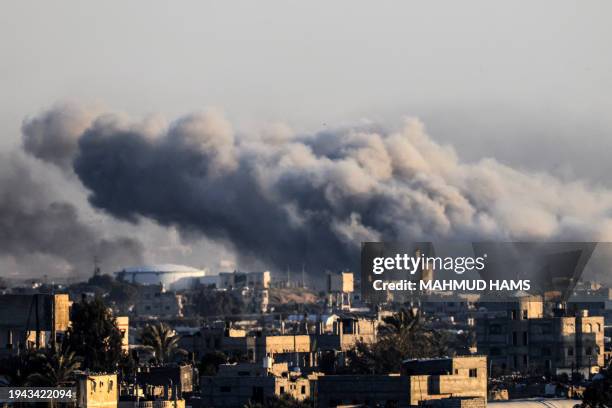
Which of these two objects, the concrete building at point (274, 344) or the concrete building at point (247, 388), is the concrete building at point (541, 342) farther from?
the concrete building at point (247, 388)

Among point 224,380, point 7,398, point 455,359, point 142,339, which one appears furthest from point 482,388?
point 142,339

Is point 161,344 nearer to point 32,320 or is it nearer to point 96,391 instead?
point 32,320

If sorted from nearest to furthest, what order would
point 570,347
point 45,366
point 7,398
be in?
point 7,398 < point 45,366 < point 570,347

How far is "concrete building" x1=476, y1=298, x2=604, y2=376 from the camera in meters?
139

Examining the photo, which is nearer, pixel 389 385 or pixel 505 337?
pixel 389 385

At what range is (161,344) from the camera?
138 metres

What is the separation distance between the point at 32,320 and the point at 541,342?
1164 inches

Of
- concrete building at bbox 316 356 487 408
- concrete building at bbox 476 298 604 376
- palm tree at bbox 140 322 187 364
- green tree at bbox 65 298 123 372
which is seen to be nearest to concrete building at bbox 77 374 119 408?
concrete building at bbox 316 356 487 408

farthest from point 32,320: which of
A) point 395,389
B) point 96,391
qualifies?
point 96,391

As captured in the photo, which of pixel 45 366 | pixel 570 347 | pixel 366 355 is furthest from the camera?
pixel 570 347

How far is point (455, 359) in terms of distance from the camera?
3999 inches

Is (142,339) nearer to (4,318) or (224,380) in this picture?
(4,318)

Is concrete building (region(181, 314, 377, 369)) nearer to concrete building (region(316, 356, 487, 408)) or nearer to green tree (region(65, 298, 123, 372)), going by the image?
green tree (region(65, 298, 123, 372))

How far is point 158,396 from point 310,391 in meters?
9.13
